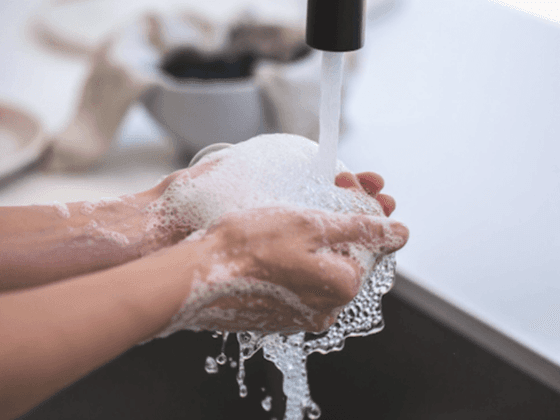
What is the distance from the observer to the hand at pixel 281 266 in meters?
0.29

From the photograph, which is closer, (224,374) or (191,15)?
(224,374)

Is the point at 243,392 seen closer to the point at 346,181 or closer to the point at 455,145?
the point at 346,181

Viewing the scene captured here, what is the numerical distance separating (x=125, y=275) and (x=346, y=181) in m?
0.15

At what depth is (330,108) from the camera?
0.31 metres

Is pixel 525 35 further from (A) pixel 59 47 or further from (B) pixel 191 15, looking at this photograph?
(A) pixel 59 47

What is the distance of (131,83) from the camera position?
60 cm

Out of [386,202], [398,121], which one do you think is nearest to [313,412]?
[386,202]

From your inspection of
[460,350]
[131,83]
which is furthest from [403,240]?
[131,83]

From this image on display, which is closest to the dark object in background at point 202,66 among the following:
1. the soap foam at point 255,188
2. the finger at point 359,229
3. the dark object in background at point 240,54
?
the dark object in background at point 240,54

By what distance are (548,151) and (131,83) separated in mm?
447

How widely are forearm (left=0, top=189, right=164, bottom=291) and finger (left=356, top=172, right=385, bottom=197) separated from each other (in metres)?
0.13

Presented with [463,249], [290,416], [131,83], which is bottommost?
[290,416]

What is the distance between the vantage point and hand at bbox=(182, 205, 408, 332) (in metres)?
0.29

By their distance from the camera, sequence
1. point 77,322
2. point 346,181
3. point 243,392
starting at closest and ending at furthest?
point 77,322 → point 346,181 → point 243,392
